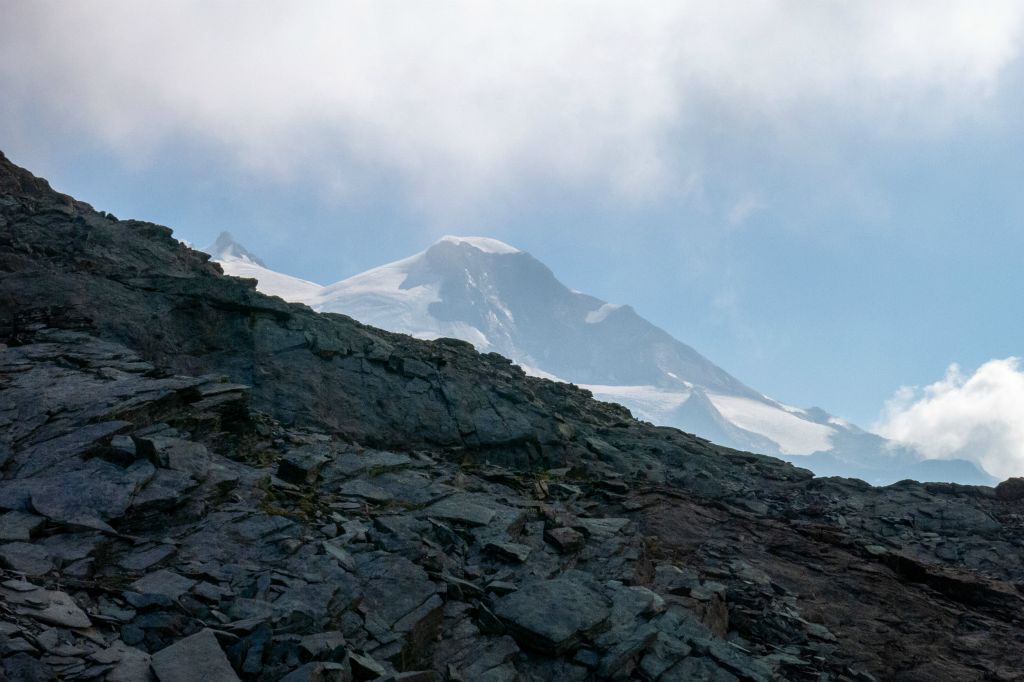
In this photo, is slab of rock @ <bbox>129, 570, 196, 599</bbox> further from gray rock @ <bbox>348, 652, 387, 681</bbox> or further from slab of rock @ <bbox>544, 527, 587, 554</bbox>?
slab of rock @ <bbox>544, 527, 587, 554</bbox>

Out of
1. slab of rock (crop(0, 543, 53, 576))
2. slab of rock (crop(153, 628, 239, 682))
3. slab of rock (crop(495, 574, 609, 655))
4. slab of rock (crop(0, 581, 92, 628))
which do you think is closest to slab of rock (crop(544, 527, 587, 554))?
slab of rock (crop(495, 574, 609, 655))

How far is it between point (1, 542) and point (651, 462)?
2337cm

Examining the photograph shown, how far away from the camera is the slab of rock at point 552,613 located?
38.6 feet

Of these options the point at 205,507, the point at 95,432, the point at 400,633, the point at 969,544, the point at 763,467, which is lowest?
the point at 400,633

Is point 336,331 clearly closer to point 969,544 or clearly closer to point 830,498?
point 830,498

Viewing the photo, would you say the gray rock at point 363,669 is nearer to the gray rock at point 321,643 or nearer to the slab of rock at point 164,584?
the gray rock at point 321,643

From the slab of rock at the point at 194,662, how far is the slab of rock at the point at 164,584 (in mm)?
1325

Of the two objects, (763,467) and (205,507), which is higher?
(763,467)

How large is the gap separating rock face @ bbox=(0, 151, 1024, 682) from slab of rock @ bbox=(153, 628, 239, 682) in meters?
0.04

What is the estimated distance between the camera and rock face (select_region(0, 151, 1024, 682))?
10109 mm

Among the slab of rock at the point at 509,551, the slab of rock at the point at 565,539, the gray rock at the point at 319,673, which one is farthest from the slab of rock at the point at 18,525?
the slab of rock at the point at 565,539

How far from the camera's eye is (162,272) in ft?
84.5

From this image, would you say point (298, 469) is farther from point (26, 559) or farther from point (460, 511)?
point (26, 559)

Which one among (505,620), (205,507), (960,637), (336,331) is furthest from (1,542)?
(960,637)
